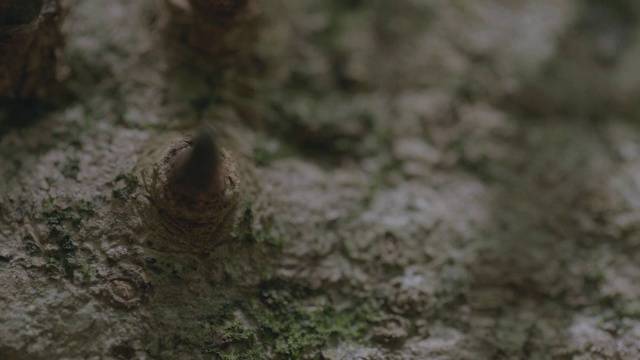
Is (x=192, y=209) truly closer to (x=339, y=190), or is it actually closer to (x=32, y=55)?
(x=339, y=190)

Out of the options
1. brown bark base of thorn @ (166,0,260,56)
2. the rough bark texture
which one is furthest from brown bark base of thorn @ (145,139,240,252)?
brown bark base of thorn @ (166,0,260,56)

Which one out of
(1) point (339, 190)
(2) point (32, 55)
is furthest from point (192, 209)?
(2) point (32, 55)

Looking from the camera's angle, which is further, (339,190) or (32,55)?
(339,190)

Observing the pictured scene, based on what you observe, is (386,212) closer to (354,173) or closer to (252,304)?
(354,173)

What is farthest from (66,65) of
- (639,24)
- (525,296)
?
(639,24)

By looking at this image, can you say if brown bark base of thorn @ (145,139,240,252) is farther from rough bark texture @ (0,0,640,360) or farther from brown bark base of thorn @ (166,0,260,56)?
brown bark base of thorn @ (166,0,260,56)

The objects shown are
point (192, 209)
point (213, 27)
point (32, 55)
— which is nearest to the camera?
point (192, 209)
